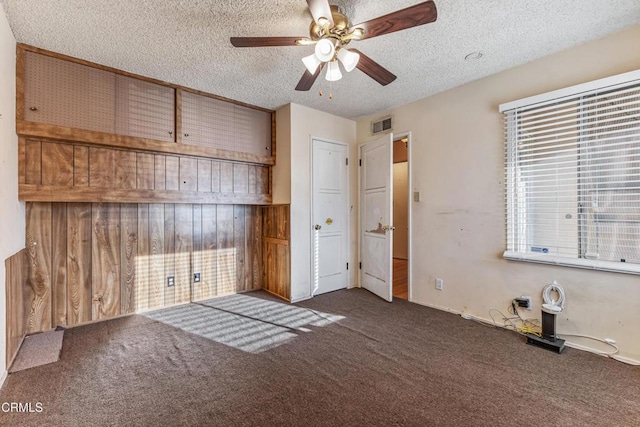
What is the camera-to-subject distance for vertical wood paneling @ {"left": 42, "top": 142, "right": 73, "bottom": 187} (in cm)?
262

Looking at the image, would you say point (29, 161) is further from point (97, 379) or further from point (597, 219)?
point (597, 219)

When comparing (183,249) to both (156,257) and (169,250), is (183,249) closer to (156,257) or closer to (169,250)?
(169,250)

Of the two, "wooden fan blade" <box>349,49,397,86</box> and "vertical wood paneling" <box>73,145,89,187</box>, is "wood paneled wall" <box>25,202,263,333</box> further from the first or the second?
"wooden fan blade" <box>349,49,397,86</box>

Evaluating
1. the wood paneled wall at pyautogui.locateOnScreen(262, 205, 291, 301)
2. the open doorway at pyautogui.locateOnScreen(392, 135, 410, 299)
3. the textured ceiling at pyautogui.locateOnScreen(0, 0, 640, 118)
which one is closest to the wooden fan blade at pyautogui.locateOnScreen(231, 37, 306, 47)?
the textured ceiling at pyautogui.locateOnScreen(0, 0, 640, 118)

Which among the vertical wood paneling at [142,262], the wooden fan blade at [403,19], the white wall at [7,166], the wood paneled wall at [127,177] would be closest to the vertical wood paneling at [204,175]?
the wood paneled wall at [127,177]

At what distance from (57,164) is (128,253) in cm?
106

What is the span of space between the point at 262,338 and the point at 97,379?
1.18 m

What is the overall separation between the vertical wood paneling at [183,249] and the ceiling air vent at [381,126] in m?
2.67

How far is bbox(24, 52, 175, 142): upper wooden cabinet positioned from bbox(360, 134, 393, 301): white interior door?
8.22 feet

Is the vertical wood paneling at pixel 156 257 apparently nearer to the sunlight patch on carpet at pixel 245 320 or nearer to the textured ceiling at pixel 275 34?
the sunlight patch on carpet at pixel 245 320

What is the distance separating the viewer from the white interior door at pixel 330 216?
13.1 feet

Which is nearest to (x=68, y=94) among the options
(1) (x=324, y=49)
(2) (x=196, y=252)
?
(2) (x=196, y=252)

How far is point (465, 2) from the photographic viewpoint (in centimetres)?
192

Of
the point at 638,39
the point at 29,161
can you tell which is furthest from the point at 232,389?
the point at 638,39
